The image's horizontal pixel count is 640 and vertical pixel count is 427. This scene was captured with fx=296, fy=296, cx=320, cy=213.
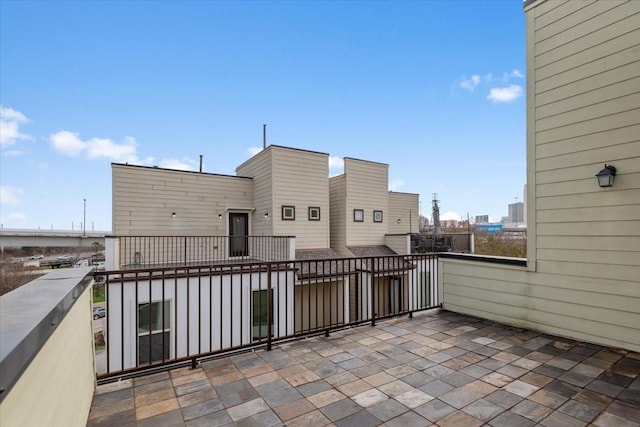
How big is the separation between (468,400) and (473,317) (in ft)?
7.90

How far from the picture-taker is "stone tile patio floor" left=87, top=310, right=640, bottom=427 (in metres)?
2.05

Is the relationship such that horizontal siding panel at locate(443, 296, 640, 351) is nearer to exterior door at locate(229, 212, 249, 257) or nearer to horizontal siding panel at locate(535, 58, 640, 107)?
horizontal siding panel at locate(535, 58, 640, 107)

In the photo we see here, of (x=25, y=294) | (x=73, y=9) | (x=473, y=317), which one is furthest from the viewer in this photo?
(x=73, y=9)

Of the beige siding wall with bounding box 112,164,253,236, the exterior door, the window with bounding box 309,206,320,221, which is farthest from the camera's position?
the exterior door

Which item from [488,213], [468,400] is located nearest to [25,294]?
[468,400]

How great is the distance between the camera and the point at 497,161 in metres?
17.8

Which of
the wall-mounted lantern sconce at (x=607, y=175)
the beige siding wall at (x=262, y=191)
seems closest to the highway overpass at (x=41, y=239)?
the beige siding wall at (x=262, y=191)

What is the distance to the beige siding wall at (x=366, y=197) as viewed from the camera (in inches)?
418

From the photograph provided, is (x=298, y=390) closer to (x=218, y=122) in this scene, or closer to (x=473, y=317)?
(x=473, y=317)

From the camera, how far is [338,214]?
1091cm

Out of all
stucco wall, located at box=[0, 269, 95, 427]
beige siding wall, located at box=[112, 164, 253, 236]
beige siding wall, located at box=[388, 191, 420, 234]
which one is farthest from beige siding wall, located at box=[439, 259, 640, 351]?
beige siding wall, located at box=[388, 191, 420, 234]

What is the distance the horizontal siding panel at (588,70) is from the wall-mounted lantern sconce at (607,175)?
110 centimetres

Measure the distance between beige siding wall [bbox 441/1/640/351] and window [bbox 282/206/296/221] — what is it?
626cm

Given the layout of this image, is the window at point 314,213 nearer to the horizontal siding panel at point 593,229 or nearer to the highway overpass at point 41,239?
the horizontal siding panel at point 593,229
